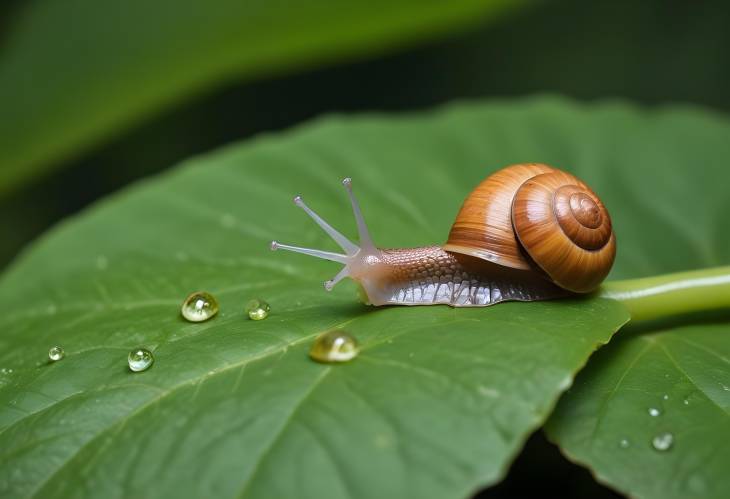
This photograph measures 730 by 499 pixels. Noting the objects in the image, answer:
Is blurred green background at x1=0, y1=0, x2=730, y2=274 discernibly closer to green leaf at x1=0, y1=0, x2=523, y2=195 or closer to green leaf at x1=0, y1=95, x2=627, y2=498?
green leaf at x1=0, y1=0, x2=523, y2=195

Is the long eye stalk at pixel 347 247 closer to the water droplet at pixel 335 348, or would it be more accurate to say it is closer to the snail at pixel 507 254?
the snail at pixel 507 254

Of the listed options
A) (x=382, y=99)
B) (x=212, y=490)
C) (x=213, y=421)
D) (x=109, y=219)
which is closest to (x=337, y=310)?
(x=213, y=421)

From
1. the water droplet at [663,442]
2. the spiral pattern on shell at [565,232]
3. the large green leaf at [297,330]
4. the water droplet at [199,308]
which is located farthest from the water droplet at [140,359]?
the water droplet at [663,442]

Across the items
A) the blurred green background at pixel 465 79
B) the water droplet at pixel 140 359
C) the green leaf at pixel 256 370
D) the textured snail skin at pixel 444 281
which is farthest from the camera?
the blurred green background at pixel 465 79

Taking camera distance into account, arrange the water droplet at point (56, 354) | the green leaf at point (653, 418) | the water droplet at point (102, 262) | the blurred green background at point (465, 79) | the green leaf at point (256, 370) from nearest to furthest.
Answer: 1. the green leaf at point (256, 370)
2. the green leaf at point (653, 418)
3. the water droplet at point (56, 354)
4. the water droplet at point (102, 262)
5. the blurred green background at point (465, 79)

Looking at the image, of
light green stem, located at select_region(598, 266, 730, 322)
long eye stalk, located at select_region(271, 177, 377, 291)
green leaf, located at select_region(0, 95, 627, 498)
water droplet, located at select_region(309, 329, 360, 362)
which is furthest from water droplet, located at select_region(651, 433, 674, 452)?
long eye stalk, located at select_region(271, 177, 377, 291)

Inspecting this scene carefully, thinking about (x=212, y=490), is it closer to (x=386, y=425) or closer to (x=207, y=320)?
(x=386, y=425)
